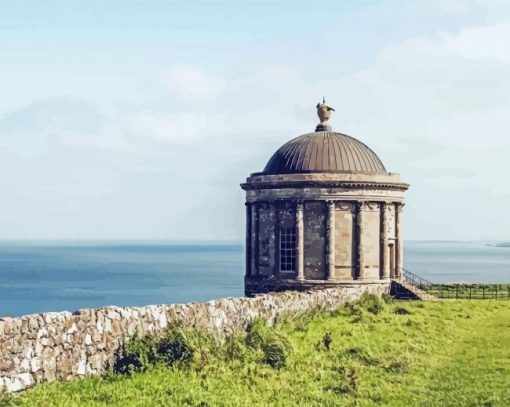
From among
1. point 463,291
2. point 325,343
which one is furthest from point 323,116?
point 325,343

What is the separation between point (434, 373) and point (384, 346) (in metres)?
3.46

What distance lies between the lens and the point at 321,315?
29250 mm

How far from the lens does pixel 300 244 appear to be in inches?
1651

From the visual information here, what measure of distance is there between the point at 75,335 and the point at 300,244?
28.2 meters

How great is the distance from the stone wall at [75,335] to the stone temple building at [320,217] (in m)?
22.4

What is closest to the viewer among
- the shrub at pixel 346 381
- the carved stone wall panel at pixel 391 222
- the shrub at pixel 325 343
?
the shrub at pixel 346 381

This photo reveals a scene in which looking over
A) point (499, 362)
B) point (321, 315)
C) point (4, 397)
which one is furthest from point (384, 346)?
point (4, 397)

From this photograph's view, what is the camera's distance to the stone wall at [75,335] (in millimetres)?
12852

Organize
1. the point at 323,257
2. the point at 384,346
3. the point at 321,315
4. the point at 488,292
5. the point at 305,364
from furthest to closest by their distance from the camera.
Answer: the point at 488,292 → the point at 323,257 → the point at 321,315 → the point at 384,346 → the point at 305,364

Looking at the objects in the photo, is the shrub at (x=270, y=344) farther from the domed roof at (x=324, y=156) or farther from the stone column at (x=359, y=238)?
the domed roof at (x=324, y=156)

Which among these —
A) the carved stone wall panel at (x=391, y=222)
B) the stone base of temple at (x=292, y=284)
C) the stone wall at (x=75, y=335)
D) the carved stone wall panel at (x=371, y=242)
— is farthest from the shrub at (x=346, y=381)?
the carved stone wall panel at (x=391, y=222)

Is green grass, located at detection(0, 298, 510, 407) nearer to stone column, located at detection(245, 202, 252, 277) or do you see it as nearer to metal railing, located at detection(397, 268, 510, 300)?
stone column, located at detection(245, 202, 252, 277)

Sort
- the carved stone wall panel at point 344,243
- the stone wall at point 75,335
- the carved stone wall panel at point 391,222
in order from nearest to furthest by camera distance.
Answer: the stone wall at point 75,335, the carved stone wall panel at point 344,243, the carved stone wall panel at point 391,222

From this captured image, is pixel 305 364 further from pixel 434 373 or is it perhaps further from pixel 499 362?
pixel 499 362
